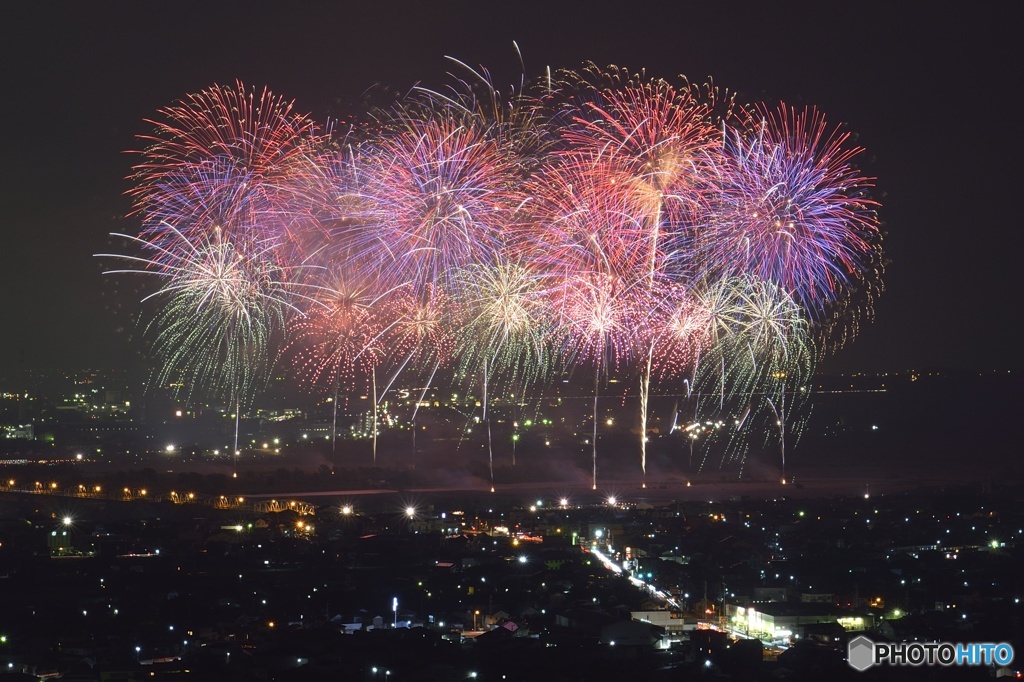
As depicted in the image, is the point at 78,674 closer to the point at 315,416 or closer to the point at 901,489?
the point at 901,489

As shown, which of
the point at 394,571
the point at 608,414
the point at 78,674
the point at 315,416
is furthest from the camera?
the point at 608,414

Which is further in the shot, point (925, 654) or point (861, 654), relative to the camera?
point (925, 654)

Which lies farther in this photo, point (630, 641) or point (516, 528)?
point (516, 528)

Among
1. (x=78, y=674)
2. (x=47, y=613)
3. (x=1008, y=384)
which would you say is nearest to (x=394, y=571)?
(x=47, y=613)

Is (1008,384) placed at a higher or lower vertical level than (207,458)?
higher

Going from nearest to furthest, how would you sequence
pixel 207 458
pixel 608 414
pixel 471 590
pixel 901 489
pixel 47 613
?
pixel 47 613 < pixel 471 590 < pixel 901 489 < pixel 207 458 < pixel 608 414
